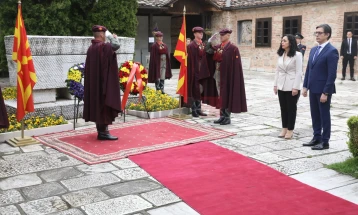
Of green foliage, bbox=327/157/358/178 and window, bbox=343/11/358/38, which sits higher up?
window, bbox=343/11/358/38

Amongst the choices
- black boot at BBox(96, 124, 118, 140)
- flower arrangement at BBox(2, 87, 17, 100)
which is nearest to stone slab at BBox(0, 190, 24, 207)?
black boot at BBox(96, 124, 118, 140)

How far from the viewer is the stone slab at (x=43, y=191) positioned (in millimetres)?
4347

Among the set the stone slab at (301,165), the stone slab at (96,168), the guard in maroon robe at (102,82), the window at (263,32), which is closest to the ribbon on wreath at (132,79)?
the guard in maroon robe at (102,82)

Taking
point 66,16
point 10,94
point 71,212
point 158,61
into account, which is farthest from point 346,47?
point 71,212

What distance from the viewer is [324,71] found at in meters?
5.91

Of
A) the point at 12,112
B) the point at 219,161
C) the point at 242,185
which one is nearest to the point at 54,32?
the point at 12,112

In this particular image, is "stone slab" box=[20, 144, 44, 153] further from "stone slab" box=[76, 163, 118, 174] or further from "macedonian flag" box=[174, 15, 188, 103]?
"macedonian flag" box=[174, 15, 188, 103]

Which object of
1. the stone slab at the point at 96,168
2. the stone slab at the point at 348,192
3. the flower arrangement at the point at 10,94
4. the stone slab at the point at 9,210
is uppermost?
the flower arrangement at the point at 10,94

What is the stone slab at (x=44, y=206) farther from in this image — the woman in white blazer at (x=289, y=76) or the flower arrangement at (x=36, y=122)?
the woman in white blazer at (x=289, y=76)

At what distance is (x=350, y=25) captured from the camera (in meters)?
16.6

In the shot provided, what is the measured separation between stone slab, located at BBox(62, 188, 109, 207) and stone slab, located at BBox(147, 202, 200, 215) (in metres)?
0.63

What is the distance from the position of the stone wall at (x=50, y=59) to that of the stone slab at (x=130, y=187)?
15.1ft

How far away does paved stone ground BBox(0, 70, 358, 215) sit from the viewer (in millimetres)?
4051

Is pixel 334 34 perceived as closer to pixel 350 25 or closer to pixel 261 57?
pixel 350 25
